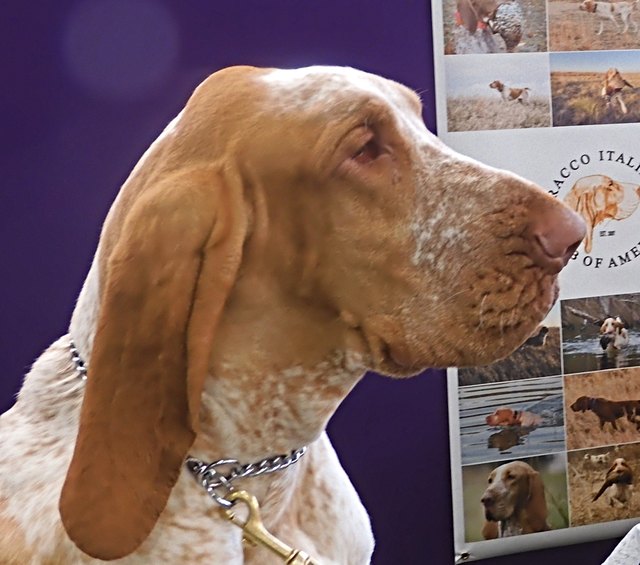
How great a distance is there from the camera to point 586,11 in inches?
76.9

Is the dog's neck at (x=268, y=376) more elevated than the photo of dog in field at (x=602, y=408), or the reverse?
the dog's neck at (x=268, y=376)

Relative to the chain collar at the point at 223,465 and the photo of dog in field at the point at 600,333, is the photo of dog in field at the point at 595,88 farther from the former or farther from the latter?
the chain collar at the point at 223,465

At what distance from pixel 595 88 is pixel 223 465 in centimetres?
148

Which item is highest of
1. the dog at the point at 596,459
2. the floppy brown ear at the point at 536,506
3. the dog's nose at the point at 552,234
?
the dog's nose at the point at 552,234

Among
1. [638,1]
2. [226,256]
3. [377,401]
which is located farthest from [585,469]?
[226,256]

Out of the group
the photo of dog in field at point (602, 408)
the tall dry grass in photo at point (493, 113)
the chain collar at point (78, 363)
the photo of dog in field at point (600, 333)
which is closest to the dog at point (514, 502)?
the photo of dog in field at point (602, 408)

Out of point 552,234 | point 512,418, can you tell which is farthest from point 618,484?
point 552,234

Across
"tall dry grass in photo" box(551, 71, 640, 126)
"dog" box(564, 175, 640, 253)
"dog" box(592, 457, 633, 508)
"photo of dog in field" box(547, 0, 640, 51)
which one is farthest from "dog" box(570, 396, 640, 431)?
"photo of dog in field" box(547, 0, 640, 51)

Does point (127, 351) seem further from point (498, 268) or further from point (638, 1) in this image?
point (638, 1)

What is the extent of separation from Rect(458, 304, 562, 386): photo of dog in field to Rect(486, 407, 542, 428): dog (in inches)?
3.1

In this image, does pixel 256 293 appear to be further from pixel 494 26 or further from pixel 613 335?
pixel 613 335

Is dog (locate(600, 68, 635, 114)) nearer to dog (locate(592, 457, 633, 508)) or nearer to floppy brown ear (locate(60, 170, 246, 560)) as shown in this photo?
dog (locate(592, 457, 633, 508))

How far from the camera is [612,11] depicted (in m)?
1.97

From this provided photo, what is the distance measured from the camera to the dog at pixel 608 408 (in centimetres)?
204
